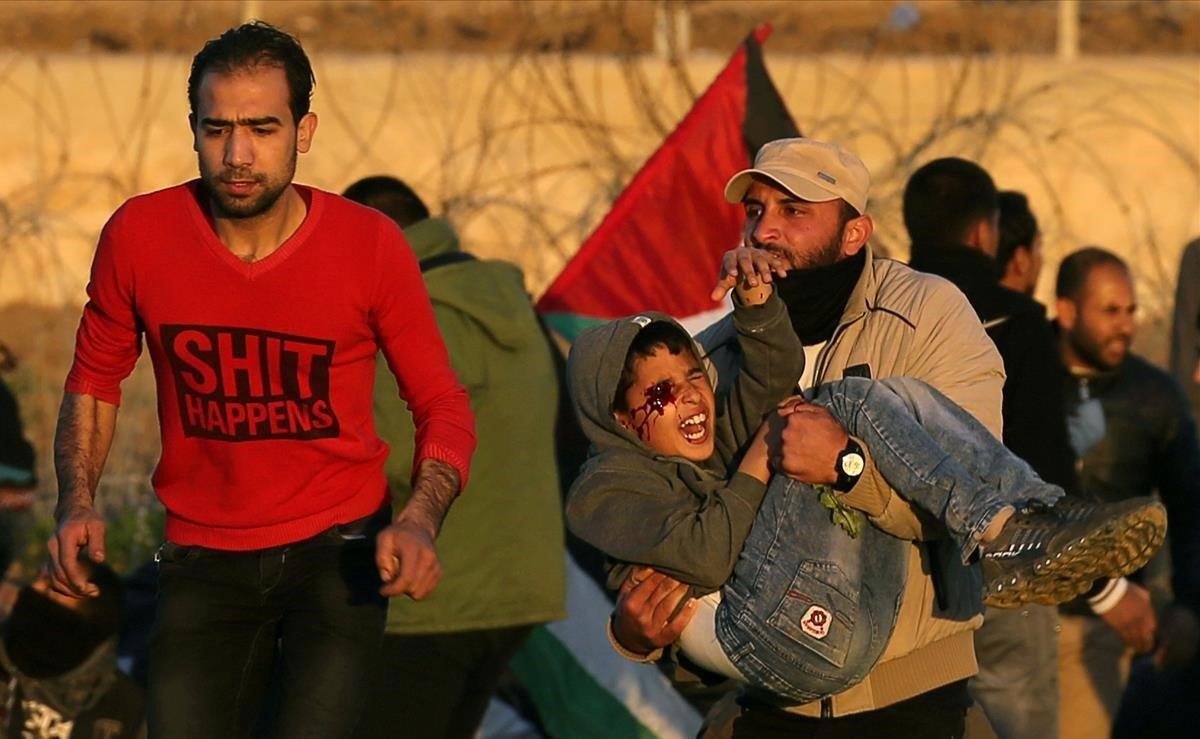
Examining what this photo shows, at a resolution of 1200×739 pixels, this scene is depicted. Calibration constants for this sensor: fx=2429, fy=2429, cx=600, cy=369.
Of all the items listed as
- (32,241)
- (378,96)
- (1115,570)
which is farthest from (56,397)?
(1115,570)

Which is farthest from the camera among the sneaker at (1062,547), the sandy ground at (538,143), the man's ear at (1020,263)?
the sandy ground at (538,143)

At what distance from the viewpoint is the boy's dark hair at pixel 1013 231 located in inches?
281

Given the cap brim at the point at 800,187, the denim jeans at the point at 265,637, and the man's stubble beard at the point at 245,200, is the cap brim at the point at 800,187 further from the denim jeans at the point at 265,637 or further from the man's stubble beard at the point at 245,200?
the denim jeans at the point at 265,637

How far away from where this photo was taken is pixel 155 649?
14.9 ft

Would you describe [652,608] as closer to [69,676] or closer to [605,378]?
[605,378]

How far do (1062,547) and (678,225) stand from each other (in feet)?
13.2

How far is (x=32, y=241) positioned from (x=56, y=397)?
105cm

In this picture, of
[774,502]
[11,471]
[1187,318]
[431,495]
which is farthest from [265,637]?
[1187,318]

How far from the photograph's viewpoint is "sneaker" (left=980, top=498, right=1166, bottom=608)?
13.2 ft

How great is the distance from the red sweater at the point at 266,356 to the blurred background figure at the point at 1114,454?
3.01 metres

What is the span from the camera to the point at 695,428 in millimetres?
4453

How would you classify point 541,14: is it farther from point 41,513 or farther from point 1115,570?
point 1115,570

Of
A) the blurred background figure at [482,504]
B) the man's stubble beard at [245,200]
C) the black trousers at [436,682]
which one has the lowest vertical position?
the black trousers at [436,682]

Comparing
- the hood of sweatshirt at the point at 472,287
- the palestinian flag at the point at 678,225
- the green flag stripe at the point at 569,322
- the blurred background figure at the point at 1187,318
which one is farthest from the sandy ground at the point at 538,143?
the hood of sweatshirt at the point at 472,287
